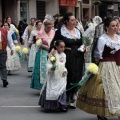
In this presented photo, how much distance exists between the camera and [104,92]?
22.5 ft

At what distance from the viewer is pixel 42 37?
32.0ft

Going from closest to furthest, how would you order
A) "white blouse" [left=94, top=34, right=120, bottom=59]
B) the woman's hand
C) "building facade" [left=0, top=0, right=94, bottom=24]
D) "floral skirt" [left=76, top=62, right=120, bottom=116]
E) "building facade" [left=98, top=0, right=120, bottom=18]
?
1. "floral skirt" [left=76, top=62, right=120, bottom=116]
2. "white blouse" [left=94, top=34, right=120, bottom=59]
3. the woman's hand
4. "building facade" [left=0, top=0, right=94, bottom=24]
5. "building facade" [left=98, top=0, right=120, bottom=18]

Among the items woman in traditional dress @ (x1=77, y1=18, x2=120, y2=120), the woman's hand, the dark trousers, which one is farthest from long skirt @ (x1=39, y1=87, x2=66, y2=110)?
the dark trousers

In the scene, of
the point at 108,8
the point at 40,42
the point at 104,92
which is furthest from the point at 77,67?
the point at 108,8

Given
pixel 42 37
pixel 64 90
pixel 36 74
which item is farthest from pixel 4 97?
pixel 64 90

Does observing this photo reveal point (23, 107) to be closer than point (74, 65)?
No

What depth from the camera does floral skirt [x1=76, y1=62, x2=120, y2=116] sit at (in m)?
6.79

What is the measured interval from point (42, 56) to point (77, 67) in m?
1.87

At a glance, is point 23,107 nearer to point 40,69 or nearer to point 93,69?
point 40,69

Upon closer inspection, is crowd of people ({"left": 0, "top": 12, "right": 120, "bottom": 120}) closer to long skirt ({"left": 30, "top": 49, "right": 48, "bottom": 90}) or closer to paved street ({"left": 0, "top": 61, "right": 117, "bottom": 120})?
long skirt ({"left": 30, "top": 49, "right": 48, "bottom": 90})

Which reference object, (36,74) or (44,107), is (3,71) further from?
(44,107)

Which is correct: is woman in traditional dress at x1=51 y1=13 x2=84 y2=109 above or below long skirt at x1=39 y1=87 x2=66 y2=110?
above

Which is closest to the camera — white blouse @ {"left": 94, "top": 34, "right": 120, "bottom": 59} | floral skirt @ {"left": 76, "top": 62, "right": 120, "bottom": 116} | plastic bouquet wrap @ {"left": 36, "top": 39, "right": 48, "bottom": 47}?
floral skirt @ {"left": 76, "top": 62, "right": 120, "bottom": 116}

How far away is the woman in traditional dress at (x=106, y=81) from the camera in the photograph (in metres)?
6.81
